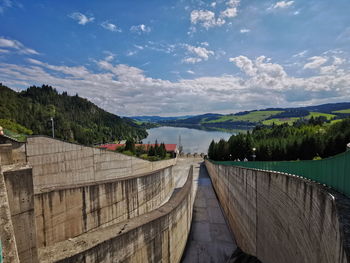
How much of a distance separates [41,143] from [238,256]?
15.9 metres

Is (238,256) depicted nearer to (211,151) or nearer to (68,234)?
(68,234)

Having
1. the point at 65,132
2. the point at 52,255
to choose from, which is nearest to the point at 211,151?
the point at 52,255

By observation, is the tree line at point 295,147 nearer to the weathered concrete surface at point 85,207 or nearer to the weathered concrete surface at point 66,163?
the weathered concrete surface at point 85,207

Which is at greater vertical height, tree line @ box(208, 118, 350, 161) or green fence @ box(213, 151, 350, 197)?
green fence @ box(213, 151, 350, 197)

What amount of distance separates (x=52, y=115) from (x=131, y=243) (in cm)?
12214

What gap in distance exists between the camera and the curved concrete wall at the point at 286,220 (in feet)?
15.1

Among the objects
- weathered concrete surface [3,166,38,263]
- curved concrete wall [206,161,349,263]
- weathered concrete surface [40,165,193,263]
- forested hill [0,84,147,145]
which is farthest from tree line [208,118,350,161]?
forested hill [0,84,147,145]

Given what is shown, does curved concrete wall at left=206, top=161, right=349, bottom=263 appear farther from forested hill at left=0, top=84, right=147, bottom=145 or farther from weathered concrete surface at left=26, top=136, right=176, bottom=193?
forested hill at left=0, top=84, right=147, bottom=145

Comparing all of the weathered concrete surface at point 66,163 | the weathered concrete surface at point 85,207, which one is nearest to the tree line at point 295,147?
the weathered concrete surface at point 85,207

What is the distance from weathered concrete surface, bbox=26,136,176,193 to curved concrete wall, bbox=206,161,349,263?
37.0 feet

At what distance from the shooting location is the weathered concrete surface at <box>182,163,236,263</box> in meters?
13.4

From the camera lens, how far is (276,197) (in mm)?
8672

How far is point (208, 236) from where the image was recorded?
15.9m

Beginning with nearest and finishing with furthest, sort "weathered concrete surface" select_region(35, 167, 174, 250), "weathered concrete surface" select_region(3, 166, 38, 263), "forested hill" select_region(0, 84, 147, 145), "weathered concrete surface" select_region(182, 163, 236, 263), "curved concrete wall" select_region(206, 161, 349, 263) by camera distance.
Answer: "curved concrete wall" select_region(206, 161, 349, 263), "weathered concrete surface" select_region(3, 166, 38, 263), "weathered concrete surface" select_region(35, 167, 174, 250), "weathered concrete surface" select_region(182, 163, 236, 263), "forested hill" select_region(0, 84, 147, 145)
